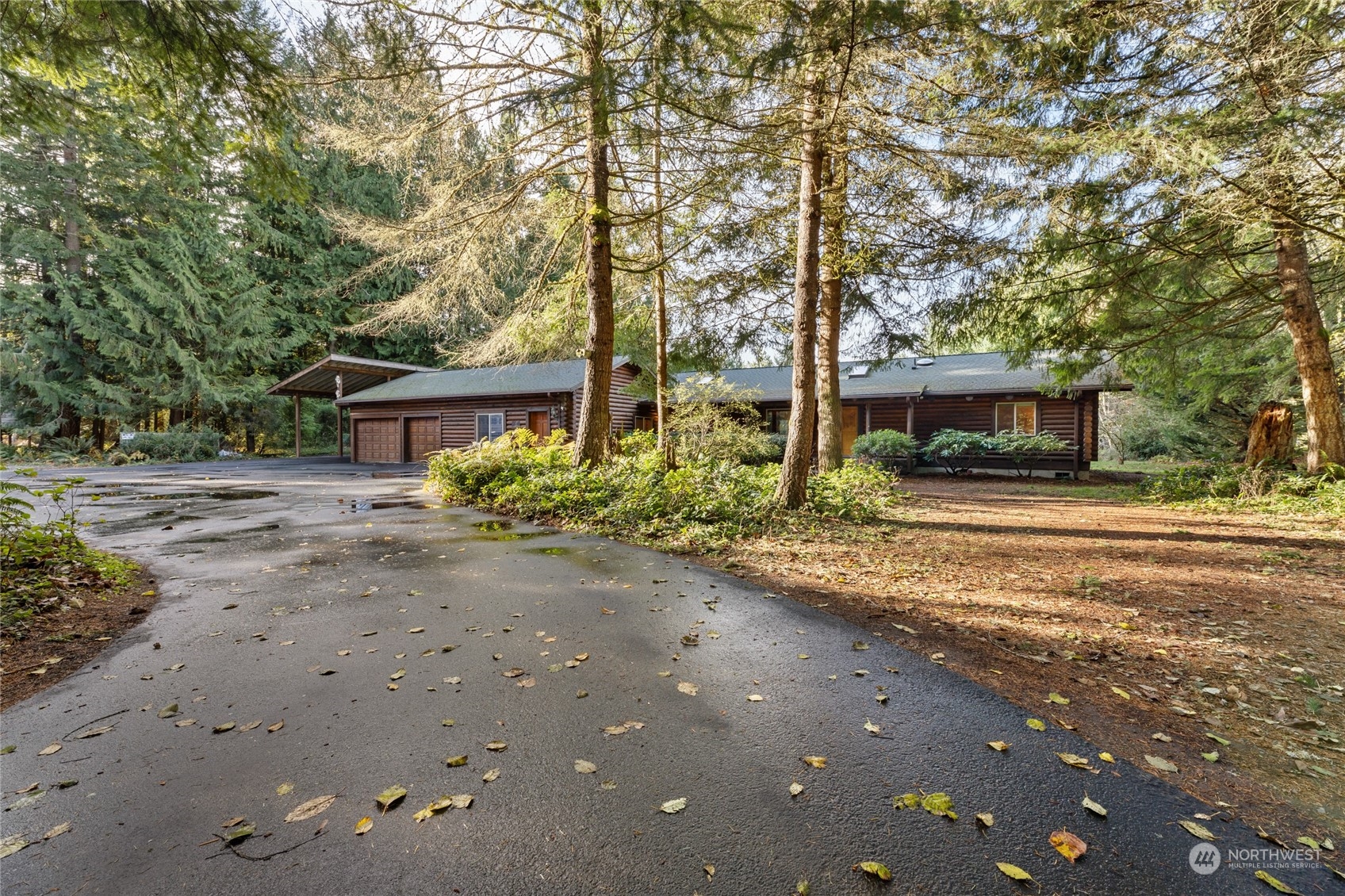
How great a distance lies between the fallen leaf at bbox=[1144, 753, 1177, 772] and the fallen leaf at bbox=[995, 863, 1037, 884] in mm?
1044

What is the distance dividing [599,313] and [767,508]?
4610mm

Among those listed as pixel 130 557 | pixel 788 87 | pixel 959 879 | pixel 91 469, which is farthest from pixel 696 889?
pixel 91 469

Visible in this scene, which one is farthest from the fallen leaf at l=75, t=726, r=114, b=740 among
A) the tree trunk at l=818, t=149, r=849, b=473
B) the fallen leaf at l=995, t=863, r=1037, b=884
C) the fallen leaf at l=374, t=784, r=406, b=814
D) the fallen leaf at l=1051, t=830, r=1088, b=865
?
the tree trunk at l=818, t=149, r=849, b=473

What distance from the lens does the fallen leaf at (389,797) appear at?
6.97ft

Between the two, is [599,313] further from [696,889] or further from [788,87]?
[696,889]

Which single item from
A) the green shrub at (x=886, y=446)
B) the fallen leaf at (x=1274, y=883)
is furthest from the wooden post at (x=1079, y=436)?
the fallen leaf at (x=1274, y=883)

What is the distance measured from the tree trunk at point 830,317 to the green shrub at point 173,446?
87.4 ft

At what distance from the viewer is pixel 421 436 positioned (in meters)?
23.4

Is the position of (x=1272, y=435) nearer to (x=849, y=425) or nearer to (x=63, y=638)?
(x=849, y=425)

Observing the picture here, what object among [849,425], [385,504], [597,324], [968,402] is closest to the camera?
[597,324]

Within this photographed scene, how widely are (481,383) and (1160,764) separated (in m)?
22.8

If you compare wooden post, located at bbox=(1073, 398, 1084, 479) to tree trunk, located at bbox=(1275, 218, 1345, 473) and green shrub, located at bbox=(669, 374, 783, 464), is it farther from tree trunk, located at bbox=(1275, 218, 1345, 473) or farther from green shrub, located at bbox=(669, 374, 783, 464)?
green shrub, located at bbox=(669, 374, 783, 464)

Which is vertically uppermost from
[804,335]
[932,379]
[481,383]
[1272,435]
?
[481,383]

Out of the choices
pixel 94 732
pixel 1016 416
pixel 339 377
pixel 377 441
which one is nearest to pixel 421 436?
pixel 377 441
